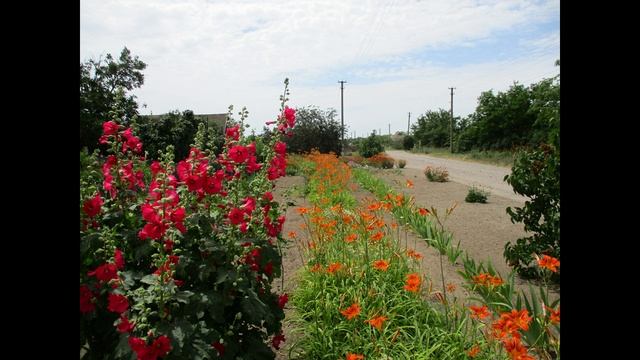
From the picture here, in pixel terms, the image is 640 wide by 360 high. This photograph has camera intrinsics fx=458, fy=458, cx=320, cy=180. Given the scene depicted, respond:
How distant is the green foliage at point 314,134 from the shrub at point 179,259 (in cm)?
2418

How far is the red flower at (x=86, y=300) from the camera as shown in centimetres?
198

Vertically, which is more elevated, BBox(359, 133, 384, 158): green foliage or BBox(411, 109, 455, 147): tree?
BBox(411, 109, 455, 147): tree

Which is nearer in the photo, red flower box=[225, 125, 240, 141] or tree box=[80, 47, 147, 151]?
red flower box=[225, 125, 240, 141]

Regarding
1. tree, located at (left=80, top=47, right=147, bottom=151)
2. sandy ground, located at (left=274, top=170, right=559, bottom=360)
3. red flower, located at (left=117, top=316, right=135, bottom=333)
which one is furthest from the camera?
tree, located at (left=80, top=47, right=147, bottom=151)

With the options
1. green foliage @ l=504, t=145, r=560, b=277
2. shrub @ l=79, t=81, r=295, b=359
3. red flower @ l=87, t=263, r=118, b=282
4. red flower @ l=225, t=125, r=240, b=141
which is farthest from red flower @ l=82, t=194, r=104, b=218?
green foliage @ l=504, t=145, r=560, b=277

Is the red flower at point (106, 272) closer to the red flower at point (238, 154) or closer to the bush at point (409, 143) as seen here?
the red flower at point (238, 154)

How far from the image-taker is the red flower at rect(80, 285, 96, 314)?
1978 mm

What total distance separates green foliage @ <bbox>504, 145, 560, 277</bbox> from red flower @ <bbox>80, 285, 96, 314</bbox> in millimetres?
4107

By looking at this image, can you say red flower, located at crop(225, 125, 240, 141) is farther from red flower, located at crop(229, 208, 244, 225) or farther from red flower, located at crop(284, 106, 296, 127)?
red flower, located at crop(229, 208, 244, 225)
